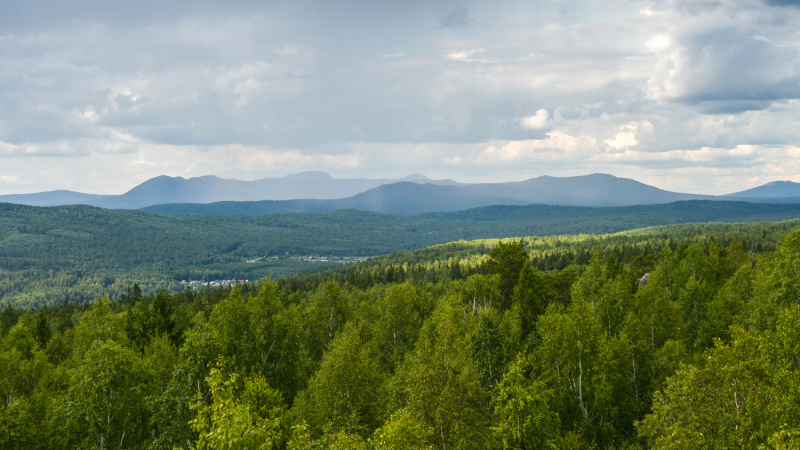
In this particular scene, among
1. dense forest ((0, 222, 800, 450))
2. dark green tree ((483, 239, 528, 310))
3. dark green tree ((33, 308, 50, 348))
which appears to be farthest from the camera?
dark green tree ((33, 308, 50, 348))

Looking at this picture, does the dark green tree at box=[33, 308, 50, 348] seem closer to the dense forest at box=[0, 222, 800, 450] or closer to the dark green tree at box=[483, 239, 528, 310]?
the dense forest at box=[0, 222, 800, 450]

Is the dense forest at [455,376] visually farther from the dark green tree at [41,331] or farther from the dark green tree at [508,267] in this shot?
the dark green tree at [41,331]

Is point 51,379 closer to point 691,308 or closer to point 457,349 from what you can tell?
point 457,349

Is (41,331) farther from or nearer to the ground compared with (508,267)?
nearer to the ground

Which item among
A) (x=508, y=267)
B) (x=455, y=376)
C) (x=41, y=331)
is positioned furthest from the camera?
(x=41, y=331)

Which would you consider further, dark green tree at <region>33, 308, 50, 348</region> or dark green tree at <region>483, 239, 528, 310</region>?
dark green tree at <region>33, 308, 50, 348</region>

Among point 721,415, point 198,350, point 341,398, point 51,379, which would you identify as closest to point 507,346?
point 341,398

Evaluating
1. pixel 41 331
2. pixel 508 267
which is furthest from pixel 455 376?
pixel 41 331

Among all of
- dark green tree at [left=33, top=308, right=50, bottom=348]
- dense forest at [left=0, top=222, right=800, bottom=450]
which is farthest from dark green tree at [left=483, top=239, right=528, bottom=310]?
dark green tree at [left=33, top=308, right=50, bottom=348]

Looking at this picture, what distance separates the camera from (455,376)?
91.5ft

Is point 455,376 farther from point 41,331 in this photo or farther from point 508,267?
point 41,331

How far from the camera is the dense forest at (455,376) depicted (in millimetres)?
20594

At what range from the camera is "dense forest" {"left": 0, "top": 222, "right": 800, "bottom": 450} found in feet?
67.6

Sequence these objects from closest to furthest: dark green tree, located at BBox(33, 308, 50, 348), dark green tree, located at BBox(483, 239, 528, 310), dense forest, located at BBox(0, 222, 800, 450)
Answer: dense forest, located at BBox(0, 222, 800, 450), dark green tree, located at BBox(483, 239, 528, 310), dark green tree, located at BBox(33, 308, 50, 348)
